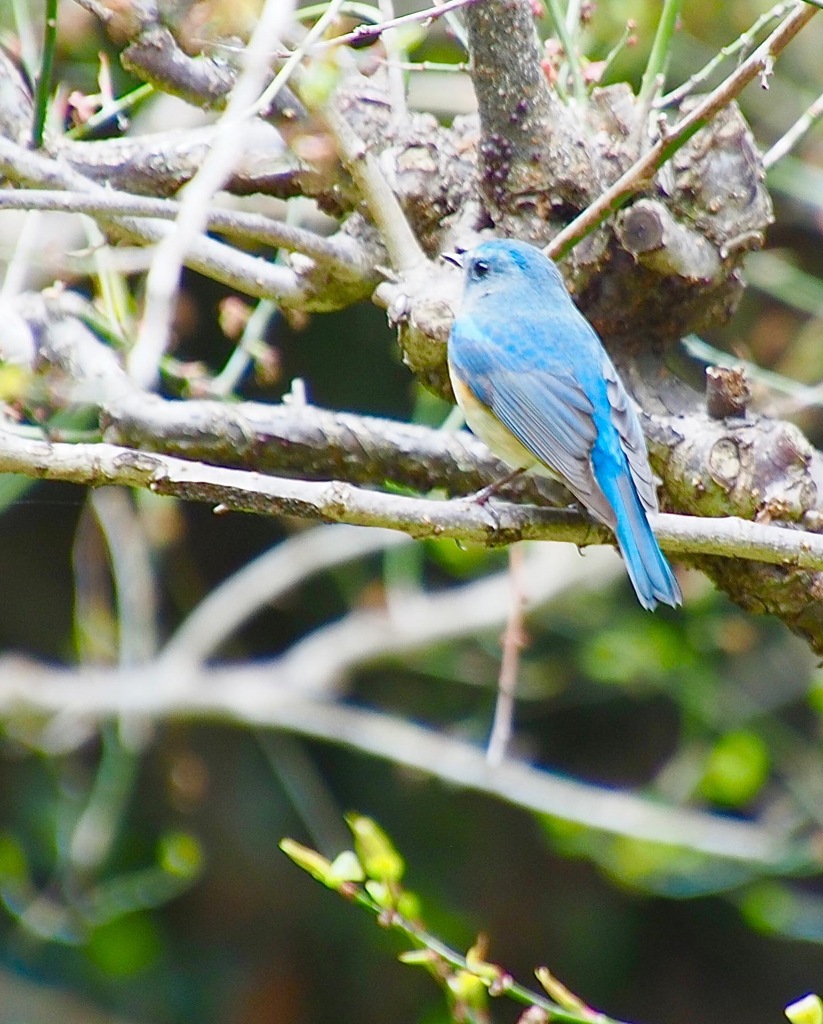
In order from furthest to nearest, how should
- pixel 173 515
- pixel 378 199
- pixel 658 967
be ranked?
pixel 658 967 < pixel 173 515 < pixel 378 199

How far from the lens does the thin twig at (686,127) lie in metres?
1.93

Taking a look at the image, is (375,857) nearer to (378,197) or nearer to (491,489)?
(491,489)

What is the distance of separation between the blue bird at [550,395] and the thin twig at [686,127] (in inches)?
7.8

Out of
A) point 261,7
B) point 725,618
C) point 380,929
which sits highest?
point 261,7

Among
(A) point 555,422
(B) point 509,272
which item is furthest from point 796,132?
(A) point 555,422

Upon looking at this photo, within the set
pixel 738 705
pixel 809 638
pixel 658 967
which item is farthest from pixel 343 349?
pixel 809 638

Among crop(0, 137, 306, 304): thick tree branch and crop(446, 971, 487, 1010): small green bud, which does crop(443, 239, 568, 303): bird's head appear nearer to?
crop(0, 137, 306, 304): thick tree branch

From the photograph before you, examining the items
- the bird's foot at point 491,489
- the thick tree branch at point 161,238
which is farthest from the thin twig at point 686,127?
the thick tree branch at point 161,238

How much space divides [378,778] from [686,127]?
448 cm

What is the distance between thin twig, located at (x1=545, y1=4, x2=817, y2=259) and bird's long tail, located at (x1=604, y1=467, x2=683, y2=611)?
19.7 inches

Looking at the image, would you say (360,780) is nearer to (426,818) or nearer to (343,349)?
(426,818)

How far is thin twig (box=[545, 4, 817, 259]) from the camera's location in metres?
1.93

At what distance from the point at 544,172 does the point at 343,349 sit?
365 centimetres

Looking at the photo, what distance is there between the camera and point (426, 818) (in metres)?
5.98
